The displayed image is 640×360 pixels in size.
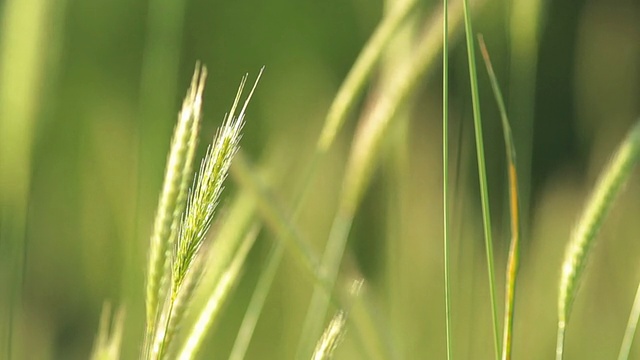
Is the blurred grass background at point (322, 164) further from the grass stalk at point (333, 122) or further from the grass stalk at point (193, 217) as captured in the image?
the grass stalk at point (193, 217)

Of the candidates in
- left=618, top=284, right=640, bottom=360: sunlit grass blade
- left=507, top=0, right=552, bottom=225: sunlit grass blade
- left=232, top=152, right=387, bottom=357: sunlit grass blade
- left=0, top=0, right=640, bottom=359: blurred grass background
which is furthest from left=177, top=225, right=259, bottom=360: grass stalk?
left=0, top=0, right=640, bottom=359: blurred grass background

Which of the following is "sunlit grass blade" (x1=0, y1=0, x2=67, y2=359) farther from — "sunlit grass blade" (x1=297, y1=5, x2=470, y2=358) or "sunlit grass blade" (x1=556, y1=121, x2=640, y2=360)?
"sunlit grass blade" (x1=556, y1=121, x2=640, y2=360)

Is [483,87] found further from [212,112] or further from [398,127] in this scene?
[398,127]

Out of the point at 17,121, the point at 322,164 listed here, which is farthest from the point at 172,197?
the point at 322,164

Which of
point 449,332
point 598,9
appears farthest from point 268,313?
point 449,332

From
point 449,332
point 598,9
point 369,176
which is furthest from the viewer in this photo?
point 598,9

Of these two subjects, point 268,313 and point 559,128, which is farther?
point 559,128

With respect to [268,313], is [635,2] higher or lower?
higher

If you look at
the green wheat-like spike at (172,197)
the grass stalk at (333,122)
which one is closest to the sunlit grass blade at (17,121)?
the grass stalk at (333,122)
